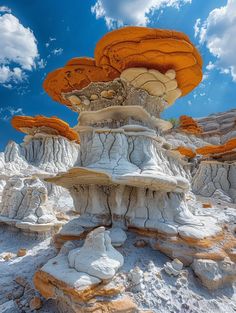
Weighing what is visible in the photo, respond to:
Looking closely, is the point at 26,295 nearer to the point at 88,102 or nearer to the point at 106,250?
the point at 106,250

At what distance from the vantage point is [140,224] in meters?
3.53

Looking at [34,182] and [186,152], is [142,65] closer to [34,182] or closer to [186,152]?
[34,182]

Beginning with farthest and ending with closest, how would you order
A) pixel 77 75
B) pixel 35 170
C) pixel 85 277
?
pixel 35 170 → pixel 77 75 → pixel 85 277

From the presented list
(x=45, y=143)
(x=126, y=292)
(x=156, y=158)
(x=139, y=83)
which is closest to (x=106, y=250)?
(x=126, y=292)

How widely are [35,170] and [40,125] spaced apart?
9.00 ft

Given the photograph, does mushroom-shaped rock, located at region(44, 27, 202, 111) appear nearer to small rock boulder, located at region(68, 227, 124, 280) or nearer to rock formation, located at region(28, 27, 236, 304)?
rock formation, located at region(28, 27, 236, 304)

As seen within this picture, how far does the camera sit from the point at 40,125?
37.9 feet

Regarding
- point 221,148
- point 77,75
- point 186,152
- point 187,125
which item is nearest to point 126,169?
point 77,75

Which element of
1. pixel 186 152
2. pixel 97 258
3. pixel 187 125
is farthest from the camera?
pixel 187 125

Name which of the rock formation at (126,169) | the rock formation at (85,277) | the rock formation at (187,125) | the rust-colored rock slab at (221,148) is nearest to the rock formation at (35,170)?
the rock formation at (126,169)

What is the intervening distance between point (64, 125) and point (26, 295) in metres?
9.64

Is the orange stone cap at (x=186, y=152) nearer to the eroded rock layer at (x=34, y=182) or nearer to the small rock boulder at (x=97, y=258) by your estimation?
the eroded rock layer at (x=34, y=182)

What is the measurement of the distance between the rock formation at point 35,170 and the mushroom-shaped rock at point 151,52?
2.92 m

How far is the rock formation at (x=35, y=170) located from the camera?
561 cm
